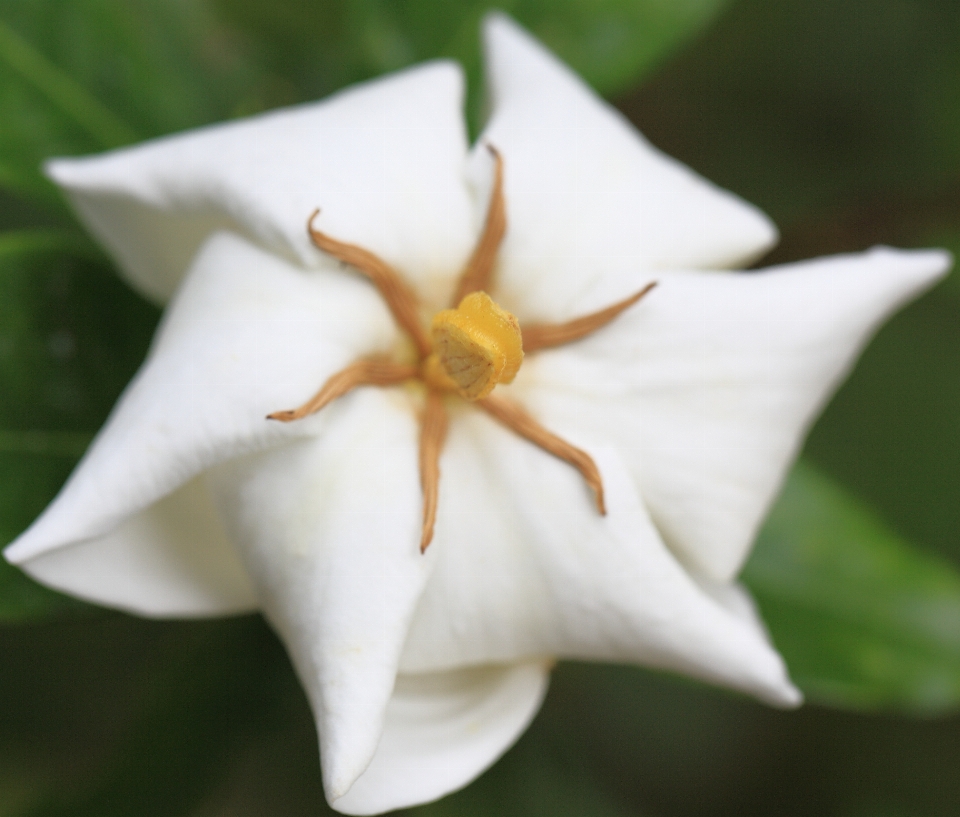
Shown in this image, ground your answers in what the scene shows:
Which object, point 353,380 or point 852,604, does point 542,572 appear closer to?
point 353,380

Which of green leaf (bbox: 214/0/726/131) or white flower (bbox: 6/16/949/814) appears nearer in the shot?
white flower (bbox: 6/16/949/814)

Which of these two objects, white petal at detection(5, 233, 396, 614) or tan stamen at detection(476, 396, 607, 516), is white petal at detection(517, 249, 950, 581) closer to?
tan stamen at detection(476, 396, 607, 516)

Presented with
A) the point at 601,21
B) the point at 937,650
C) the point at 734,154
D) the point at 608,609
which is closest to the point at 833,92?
the point at 734,154

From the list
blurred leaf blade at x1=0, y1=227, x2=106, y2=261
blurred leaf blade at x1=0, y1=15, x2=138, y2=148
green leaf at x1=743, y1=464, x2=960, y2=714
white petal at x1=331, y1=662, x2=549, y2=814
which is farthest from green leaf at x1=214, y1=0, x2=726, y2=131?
white petal at x1=331, y1=662, x2=549, y2=814

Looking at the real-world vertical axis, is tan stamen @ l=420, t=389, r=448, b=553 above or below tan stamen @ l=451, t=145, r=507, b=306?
below

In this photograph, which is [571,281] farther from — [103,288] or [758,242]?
[103,288]

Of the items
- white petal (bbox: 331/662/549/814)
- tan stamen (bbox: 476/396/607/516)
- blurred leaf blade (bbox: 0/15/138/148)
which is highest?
blurred leaf blade (bbox: 0/15/138/148)

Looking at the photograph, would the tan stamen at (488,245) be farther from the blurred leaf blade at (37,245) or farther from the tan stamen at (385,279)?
the blurred leaf blade at (37,245)

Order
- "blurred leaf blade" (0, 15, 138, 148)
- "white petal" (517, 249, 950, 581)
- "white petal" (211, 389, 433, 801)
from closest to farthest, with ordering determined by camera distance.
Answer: "white petal" (211, 389, 433, 801) → "white petal" (517, 249, 950, 581) → "blurred leaf blade" (0, 15, 138, 148)
